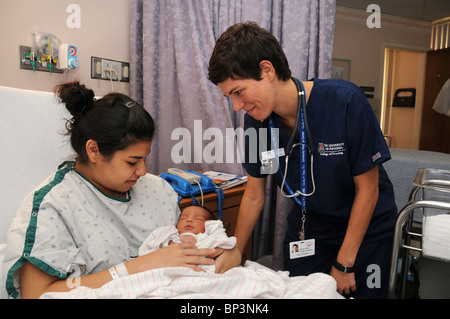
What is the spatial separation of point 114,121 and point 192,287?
57 centimetres

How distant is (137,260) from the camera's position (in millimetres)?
982

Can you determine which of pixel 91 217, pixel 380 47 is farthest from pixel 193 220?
pixel 380 47

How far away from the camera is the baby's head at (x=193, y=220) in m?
1.34

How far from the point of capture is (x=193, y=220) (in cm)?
138

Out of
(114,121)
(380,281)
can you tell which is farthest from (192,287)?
(380,281)

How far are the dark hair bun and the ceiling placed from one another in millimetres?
4974

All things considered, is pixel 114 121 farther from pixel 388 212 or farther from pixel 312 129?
pixel 388 212

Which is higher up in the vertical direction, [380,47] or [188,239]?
[380,47]

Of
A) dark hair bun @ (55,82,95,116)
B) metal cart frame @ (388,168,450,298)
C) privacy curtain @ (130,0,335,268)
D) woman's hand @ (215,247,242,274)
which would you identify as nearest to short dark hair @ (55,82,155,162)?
dark hair bun @ (55,82,95,116)

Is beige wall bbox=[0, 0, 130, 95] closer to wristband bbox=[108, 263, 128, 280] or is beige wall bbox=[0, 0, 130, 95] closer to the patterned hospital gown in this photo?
the patterned hospital gown

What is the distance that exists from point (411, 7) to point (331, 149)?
520 centimetres

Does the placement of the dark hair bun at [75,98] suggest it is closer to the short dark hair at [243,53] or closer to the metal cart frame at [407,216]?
the short dark hair at [243,53]

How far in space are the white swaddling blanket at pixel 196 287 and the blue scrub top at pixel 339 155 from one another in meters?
0.44

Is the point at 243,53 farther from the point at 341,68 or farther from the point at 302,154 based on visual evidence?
the point at 341,68
